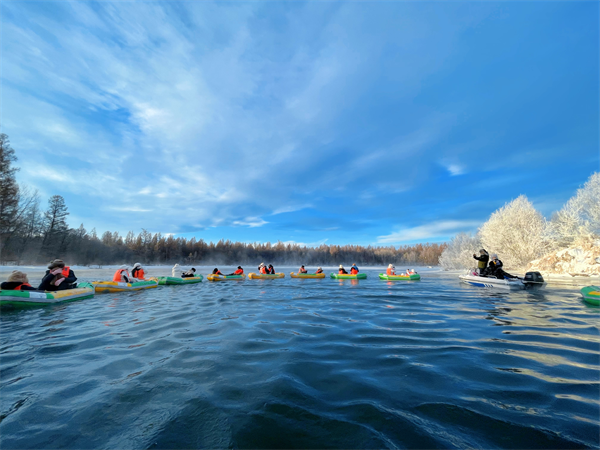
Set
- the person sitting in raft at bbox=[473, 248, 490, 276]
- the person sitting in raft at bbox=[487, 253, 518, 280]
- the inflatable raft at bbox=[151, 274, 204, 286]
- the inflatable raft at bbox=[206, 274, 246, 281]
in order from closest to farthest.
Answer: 1. the person sitting in raft at bbox=[487, 253, 518, 280]
2. the person sitting in raft at bbox=[473, 248, 490, 276]
3. the inflatable raft at bbox=[151, 274, 204, 286]
4. the inflatable raft at bbox=[206, 274, 246, 281]

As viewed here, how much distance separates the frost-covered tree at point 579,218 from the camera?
3045 centimetres

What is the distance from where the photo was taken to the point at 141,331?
7102 millimetres

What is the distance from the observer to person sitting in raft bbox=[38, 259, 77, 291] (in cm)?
1233

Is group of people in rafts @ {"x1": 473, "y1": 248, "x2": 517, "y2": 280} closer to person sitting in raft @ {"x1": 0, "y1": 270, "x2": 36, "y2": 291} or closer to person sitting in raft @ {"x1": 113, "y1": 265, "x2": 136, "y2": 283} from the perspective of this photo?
person sitting in raft @ {"x1": 113, "y1": 265, "x2": 136, "y2": 283}

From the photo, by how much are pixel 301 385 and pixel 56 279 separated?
1437cm

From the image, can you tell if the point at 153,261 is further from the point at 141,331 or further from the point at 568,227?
the point at 568,227

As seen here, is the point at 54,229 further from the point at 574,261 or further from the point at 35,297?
the point at 574,261

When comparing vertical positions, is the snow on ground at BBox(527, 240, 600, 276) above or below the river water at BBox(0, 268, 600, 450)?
above

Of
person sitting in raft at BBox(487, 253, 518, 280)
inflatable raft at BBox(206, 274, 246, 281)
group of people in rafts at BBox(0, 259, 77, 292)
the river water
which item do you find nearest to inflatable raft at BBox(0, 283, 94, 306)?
group of people in rafts at BBox(0, 259, 77, 292)

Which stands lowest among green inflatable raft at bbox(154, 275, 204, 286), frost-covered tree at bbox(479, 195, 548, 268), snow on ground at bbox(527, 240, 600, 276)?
green inflatable raft at bbox(154, 275, 204, 286)

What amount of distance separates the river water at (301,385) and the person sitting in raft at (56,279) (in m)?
5.08

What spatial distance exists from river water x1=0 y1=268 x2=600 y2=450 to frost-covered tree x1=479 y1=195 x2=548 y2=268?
3811cm

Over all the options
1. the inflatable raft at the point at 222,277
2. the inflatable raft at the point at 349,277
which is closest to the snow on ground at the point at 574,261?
the inflatable raft at the point at 349,277

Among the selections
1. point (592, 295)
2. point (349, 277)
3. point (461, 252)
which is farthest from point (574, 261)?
point (592, 295)
